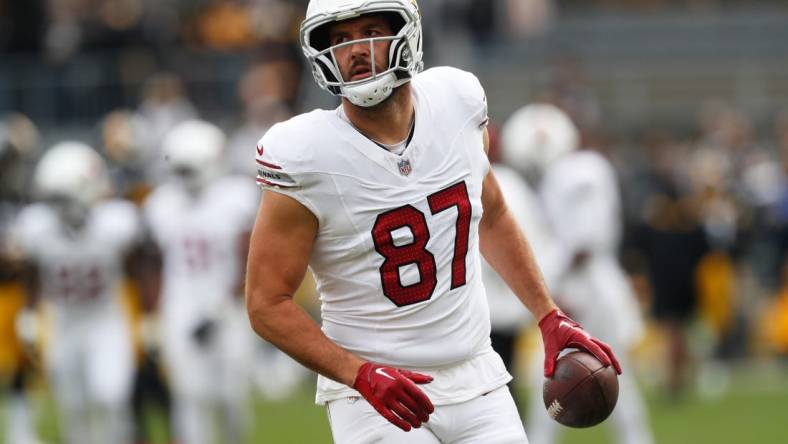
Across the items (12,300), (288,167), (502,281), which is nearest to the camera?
(288,167)

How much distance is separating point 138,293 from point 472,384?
5.23 m

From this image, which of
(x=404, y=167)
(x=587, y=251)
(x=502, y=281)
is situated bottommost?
(x=587, y=251)

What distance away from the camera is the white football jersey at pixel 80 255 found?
333 inches

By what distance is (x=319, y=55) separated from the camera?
4090mm

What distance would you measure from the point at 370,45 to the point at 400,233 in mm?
521

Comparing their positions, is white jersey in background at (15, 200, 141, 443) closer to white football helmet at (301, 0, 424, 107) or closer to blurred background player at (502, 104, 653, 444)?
blurred background player at (502, 104, 653, 444)

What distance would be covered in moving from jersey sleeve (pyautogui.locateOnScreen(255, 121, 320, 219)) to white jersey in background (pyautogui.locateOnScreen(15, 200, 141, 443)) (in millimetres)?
4573

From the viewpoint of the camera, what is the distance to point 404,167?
13.5 feet

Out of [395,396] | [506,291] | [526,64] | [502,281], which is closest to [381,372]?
[395,396]

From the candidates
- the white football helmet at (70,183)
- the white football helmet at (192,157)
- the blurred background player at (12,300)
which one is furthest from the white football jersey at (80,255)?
the blurred background player at (12,300)

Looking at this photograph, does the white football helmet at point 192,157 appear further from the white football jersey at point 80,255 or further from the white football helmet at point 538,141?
the white football helmet at point 538,141

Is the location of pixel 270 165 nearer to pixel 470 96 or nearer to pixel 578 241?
pixel 470 96

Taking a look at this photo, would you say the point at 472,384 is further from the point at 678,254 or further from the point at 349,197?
the point at 678,254

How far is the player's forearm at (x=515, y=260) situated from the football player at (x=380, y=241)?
0.48ft
